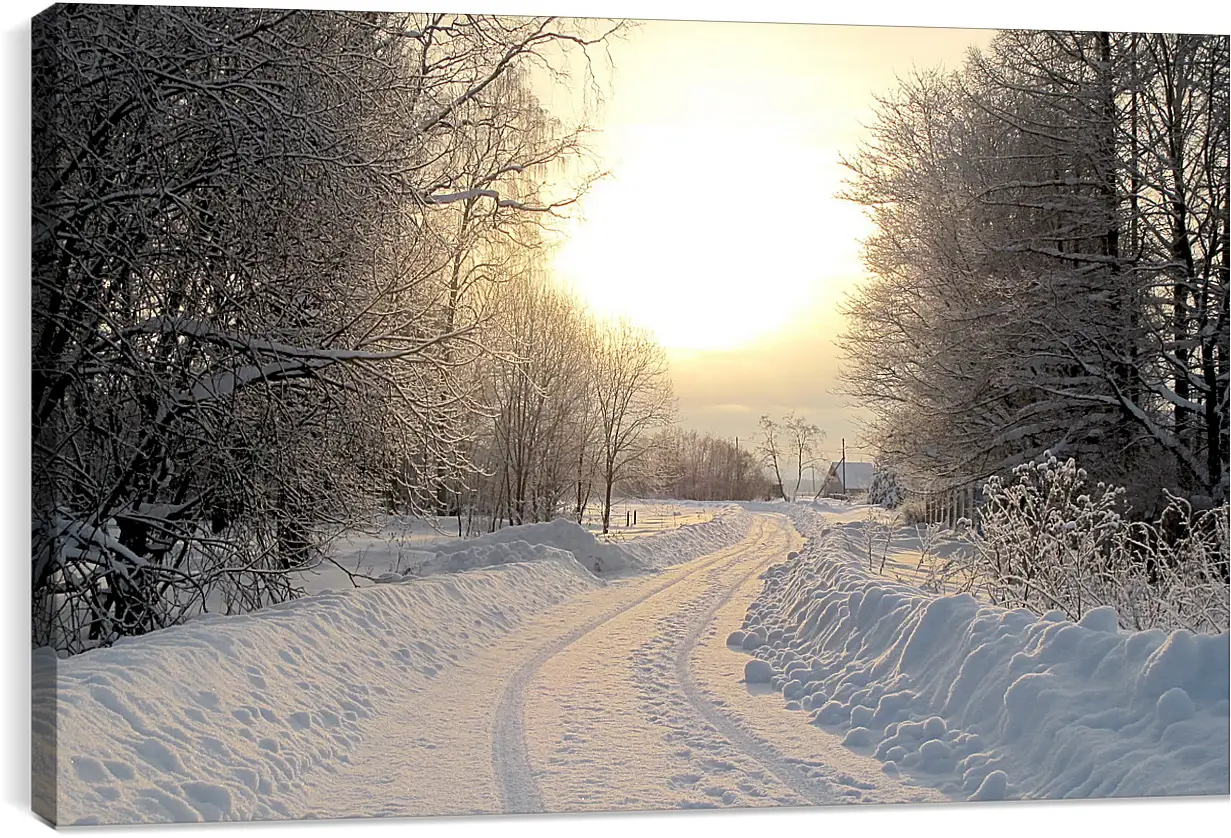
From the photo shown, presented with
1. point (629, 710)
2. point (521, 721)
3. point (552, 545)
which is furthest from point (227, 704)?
point (552, 545)

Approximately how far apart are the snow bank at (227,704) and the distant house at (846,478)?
2560 mm

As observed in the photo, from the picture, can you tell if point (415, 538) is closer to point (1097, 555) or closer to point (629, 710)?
point (629, 710)

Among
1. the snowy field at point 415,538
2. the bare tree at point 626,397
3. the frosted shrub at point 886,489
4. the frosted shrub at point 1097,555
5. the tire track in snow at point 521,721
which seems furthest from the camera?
the frosted shrub at point 886,489

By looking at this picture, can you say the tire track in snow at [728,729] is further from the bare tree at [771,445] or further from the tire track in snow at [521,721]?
the bare tree at [771,445]

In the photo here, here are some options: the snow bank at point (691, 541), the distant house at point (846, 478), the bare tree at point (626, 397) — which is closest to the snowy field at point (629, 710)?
the snow bank at point (691, 541)

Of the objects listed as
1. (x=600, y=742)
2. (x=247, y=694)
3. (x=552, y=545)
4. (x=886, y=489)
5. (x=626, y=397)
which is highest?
(x=626, y=397)

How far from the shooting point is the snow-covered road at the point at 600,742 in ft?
16.8

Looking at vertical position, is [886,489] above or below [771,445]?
below

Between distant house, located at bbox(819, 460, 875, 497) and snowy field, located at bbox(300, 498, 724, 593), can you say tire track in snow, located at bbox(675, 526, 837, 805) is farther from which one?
distant house, located at bbox(819, 460, 875, 497)

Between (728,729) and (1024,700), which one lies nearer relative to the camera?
(1024,700)

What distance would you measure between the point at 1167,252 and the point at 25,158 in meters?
6.08

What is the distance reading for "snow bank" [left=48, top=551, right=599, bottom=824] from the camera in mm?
4750

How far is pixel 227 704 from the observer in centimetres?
511

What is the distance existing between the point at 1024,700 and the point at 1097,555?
50.2 inches
